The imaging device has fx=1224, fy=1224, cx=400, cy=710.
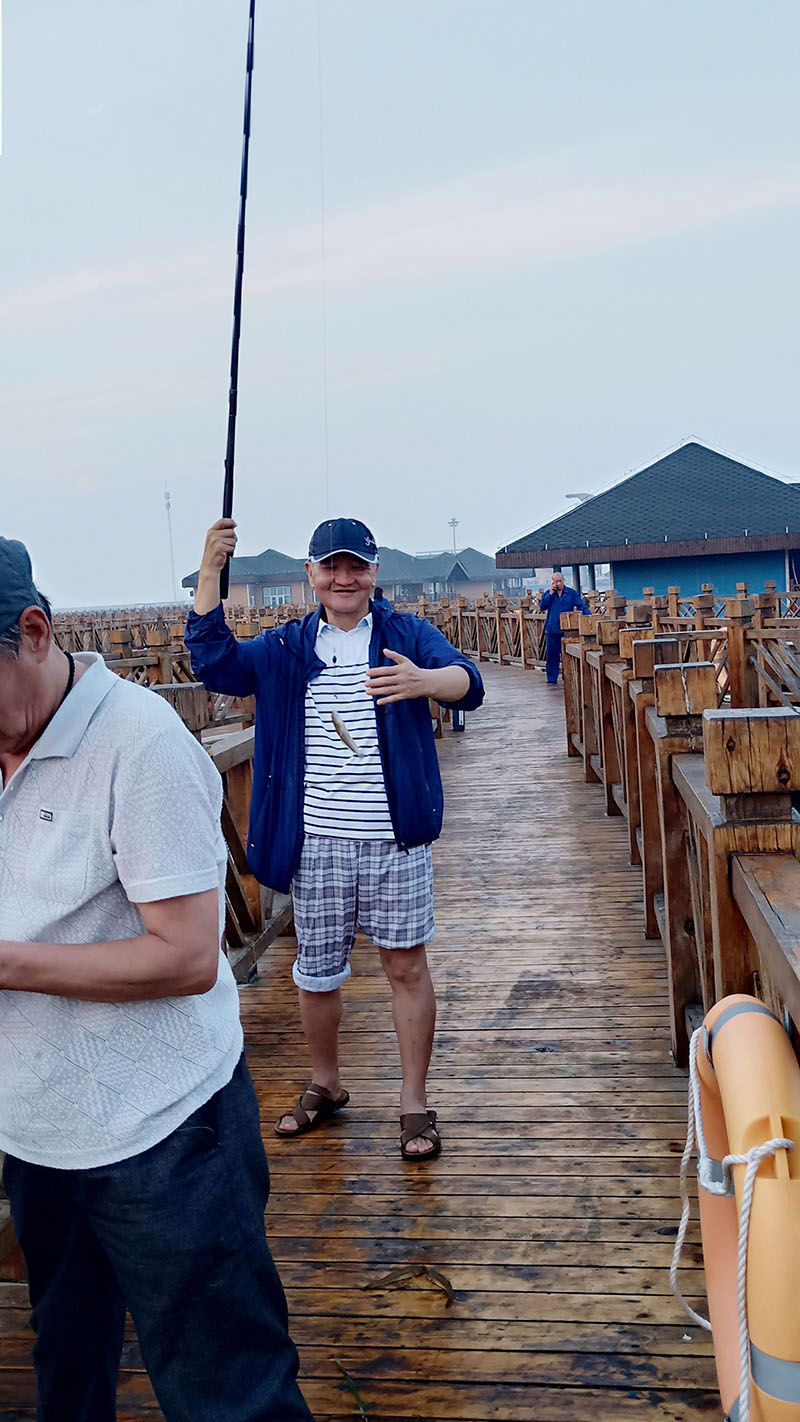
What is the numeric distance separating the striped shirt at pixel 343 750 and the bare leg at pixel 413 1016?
34cm

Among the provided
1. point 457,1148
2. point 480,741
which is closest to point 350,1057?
point 457,1148

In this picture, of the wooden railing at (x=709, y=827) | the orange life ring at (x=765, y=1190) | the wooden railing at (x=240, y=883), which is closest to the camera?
the orange life ring at (x=765, y=1190)

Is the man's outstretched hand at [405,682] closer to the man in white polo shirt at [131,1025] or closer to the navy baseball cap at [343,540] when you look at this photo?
the navy baseball cap at [343,540]

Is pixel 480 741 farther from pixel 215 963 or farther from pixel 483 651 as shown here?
pixel 483 651

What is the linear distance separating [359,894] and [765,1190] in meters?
1.80

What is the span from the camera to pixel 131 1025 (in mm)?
1565

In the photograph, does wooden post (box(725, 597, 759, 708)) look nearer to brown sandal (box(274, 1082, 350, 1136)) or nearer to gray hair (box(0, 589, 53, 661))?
brown sandal (box(274, 1082, 350, 1136))

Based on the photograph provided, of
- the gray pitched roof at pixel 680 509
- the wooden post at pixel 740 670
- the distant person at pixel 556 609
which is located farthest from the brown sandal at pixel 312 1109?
the gray pitched roof at pixel 680 509

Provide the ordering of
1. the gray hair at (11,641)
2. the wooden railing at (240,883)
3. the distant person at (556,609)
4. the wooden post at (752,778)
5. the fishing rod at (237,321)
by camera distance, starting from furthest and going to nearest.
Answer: the distant person at (556,609), the wooden railing at (240,883), the fishing rod at (237,321), the wooden post at (752,778), the gray hair at (11,641)

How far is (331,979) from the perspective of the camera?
3.13 meters

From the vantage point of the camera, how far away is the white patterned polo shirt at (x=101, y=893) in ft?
4.89

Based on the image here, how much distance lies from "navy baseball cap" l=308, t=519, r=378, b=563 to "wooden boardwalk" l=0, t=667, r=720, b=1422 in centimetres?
154

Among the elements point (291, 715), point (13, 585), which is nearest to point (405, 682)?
point (291, 715)

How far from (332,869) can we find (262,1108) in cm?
92
